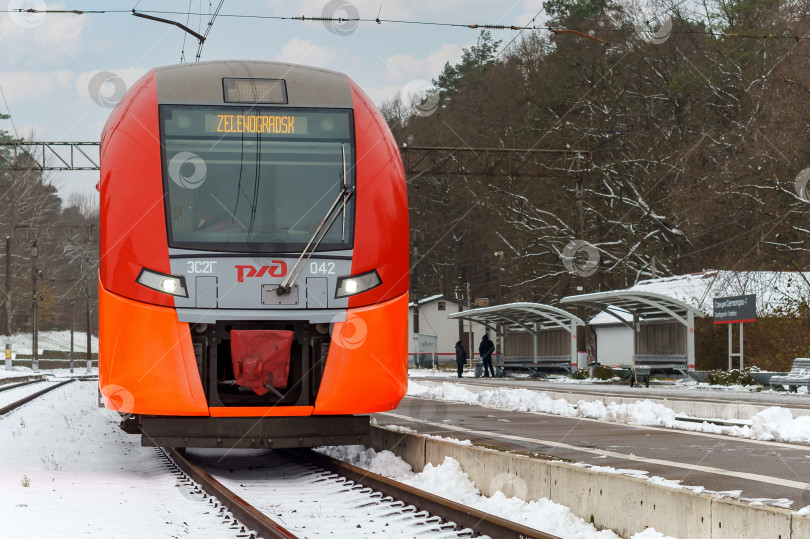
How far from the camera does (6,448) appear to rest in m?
12.5

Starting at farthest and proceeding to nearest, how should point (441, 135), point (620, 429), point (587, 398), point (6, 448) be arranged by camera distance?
point (441, 135), point (587, 398), point (620, 429), point (6, 448)

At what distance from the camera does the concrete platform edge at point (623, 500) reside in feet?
19.0

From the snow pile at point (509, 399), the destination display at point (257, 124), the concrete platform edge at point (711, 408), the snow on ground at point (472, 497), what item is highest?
the destination display at point (257, 124)

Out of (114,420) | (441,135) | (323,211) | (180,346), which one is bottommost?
(114,420)

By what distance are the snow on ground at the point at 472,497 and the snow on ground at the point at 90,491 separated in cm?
209

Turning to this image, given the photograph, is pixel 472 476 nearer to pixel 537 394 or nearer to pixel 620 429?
pixel 620 429

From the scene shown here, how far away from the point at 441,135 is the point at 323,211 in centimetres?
5465

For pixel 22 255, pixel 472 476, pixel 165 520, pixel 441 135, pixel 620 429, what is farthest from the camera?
pixel 22 255

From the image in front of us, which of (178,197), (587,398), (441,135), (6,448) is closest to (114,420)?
(6,448)

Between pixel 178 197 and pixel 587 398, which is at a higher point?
pixel 178 197

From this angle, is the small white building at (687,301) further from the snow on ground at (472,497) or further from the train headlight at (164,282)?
the train headlight at (164,282)

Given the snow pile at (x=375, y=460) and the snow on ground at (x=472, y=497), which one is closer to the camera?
the snow on ground at (x=472, y=497)

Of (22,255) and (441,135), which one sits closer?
(441,135)

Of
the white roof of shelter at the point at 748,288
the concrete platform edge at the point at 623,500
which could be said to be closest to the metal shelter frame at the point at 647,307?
the white roof of shelter at the point at 748,288
